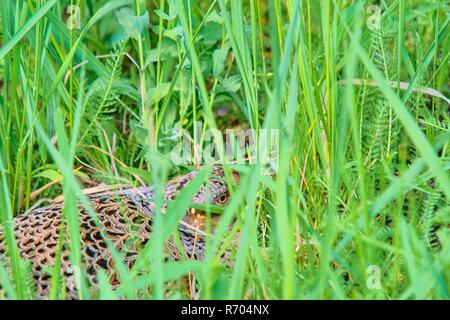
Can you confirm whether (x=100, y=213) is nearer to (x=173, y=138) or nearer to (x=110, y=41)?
(x=173, y=138)

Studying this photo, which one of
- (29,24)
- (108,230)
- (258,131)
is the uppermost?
(29,24)

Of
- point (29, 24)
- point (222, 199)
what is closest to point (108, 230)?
point (222, 199)

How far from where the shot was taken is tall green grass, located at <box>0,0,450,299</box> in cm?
174

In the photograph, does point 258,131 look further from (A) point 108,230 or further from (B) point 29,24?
(B) point 29,24

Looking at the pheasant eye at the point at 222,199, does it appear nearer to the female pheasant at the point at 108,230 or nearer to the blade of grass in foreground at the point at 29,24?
the female pheasant at the point at 108,230

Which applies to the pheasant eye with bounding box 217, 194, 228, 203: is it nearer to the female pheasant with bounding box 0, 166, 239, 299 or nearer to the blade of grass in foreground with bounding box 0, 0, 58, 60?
the female pheasant with bounding box 0, 166, 239, 299

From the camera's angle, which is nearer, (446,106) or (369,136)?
(369,136)

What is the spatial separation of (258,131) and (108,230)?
1.46 feet

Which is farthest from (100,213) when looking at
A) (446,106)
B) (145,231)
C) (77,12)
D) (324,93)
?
(446,106)

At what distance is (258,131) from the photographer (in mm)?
2197

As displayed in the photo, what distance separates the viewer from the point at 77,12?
2.51 metres

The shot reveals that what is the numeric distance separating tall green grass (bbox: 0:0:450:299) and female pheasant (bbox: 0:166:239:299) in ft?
0.23

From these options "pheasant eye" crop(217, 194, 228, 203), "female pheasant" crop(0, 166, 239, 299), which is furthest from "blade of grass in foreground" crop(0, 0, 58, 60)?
"pheasant eye" crop(217, 194, 228, 203)

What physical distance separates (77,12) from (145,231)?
25.0 inches
